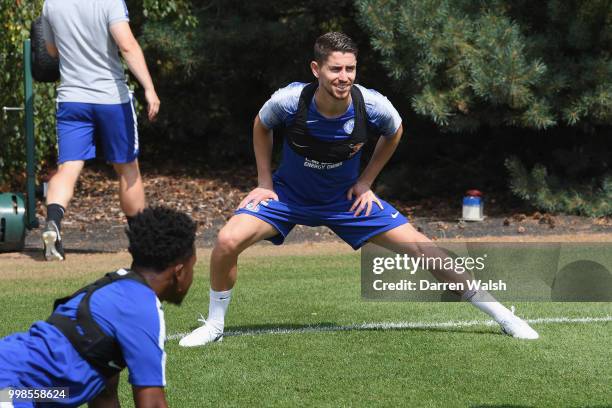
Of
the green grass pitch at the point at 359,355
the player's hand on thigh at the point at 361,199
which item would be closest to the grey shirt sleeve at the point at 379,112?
the player's hand on thigh at the point at 361,199

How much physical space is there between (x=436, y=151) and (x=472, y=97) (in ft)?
8.06

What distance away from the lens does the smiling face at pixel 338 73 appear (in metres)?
6.51

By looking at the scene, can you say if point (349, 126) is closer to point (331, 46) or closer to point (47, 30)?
point (331, 46)

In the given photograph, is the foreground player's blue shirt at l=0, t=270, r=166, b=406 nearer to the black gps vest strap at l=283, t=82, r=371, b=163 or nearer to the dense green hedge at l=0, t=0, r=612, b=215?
the black gps vest strap at l=283, t=82, r=371, b=163

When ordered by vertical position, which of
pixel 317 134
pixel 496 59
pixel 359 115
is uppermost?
pixel 359 115

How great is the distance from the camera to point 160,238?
3994mm

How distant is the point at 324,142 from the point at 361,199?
424mm

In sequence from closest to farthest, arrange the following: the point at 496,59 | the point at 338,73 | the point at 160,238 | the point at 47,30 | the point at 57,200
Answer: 1. the point at 160,238
2. the point at 338,73
3. the point at 57,200
4. the point at 47,30
5. the point at 496,59

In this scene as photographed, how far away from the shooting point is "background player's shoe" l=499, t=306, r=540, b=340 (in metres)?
6.91

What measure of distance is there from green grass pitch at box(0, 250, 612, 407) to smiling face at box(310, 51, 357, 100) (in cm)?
154

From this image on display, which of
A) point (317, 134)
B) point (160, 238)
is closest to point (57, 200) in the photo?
point (317, 134)

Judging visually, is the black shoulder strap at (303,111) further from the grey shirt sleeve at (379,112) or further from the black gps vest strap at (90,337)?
the black gps vest strap at (90,337)

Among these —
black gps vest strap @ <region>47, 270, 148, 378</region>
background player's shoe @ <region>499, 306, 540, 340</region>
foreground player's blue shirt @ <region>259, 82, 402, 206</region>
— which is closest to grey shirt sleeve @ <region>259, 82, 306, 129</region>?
foreground player's blue shirt @ <region>259, 82, 402, 206</region>

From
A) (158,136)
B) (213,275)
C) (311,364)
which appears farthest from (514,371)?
(158,136)
